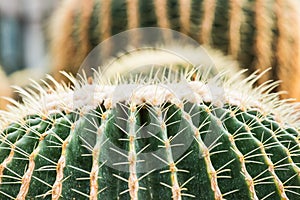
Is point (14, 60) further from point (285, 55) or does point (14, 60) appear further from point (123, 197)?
point (123, 197)

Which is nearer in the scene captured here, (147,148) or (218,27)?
(147,148)

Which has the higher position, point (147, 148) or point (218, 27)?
point (218, 27)

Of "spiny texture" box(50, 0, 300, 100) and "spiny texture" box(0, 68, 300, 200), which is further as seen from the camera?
"spiny texture" box(50, 0, 300, 100)

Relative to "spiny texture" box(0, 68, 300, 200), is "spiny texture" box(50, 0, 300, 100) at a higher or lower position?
higher

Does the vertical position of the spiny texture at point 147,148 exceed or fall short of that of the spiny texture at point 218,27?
it falls short

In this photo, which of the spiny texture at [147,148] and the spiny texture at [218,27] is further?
the spiny texture at [218,27]

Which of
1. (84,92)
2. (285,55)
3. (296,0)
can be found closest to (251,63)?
(285,55)
